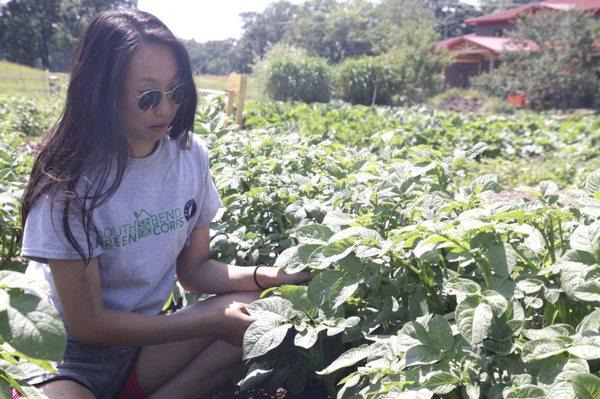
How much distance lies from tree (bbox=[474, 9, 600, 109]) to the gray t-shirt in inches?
767

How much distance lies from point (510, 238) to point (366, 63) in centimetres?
1740

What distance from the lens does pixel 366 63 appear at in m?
18.3

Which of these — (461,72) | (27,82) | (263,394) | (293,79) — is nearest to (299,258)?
(263,394)

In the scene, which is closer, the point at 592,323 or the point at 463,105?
the point at 592,323

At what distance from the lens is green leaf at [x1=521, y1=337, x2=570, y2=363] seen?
987 mm

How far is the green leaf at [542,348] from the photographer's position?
0.99 m

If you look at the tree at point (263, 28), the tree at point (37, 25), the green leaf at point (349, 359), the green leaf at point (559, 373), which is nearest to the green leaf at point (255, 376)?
the green leaf at point (349, 359)

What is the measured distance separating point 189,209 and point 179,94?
14.2 inches

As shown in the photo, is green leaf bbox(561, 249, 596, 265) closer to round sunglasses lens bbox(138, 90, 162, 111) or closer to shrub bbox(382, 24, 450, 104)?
round sunglasses lens bbox(138, 90, 162, 111)

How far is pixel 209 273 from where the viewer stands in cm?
192

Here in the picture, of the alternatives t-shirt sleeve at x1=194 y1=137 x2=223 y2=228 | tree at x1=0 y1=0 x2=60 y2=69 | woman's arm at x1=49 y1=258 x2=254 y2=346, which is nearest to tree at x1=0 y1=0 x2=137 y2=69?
tree at x1=0 y1=0 x2=60 y2=69

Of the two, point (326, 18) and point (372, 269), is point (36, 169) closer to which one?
point (372, 269)

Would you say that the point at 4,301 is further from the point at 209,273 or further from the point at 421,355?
the point at 209,273

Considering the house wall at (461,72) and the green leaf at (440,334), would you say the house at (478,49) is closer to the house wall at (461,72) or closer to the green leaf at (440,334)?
the house wall at (461,72)
